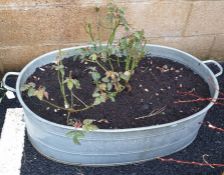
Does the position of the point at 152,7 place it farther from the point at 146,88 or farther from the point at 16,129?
the point at 16,129

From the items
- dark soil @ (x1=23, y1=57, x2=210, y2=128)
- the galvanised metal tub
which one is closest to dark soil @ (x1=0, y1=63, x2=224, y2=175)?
the galvanised metal tub

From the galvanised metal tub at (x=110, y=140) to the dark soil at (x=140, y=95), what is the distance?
109 mm

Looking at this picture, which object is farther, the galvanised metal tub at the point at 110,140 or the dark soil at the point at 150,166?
the dark soil at the point at 150,166

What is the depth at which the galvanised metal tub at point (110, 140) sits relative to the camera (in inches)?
71.2

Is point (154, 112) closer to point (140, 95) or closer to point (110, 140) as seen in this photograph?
point (140, 95)

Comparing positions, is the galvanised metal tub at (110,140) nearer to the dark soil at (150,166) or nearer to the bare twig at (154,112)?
the dark soil at (150,166)

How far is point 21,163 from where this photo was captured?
2.06 metres

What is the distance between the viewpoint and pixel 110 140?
1.83 meters

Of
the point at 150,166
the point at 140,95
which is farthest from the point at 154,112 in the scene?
the point at 150,166

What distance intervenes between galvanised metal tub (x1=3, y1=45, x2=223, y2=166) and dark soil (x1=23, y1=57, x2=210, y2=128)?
11 centimetres

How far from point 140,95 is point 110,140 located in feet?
1.44

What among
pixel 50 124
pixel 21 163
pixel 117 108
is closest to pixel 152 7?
pixel 117 108

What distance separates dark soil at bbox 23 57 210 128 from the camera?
201cm

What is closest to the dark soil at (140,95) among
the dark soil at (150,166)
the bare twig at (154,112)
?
the bare twig at (154,112)
